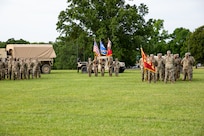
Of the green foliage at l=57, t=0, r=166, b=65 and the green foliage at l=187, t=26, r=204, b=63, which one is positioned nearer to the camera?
the green foliage at l=57, t=0, r=166, b=65

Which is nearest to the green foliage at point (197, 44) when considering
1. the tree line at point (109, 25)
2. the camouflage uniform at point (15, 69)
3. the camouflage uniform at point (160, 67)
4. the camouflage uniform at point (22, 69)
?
the tree line at point (109, 25)

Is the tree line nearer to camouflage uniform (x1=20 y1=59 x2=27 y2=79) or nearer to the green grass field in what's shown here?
camouflage uniform (x1=20 y1=59 x2=27 y2=79)

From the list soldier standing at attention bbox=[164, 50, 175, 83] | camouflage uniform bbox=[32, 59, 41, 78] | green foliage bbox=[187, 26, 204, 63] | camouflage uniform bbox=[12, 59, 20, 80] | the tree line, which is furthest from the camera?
green foliage bbox=[187, 26, 204, 63]

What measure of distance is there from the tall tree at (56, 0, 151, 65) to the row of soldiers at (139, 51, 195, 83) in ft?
84.6

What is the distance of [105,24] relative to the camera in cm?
5784

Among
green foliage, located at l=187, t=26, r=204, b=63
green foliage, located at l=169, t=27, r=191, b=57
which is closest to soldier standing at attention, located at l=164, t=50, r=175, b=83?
green foliage, located at l=187, t=26, r=204, b=63

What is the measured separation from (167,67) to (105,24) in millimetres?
31164

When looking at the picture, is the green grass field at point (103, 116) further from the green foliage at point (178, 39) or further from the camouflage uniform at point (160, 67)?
the green foliage at point (178, 39)

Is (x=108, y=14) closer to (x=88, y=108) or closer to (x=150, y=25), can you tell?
(x=150, y=25)

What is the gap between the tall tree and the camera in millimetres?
56656

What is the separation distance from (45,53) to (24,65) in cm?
1423

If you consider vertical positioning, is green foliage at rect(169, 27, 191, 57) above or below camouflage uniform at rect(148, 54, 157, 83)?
above

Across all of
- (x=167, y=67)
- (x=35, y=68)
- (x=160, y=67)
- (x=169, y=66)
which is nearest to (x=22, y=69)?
(x=35, y=68)

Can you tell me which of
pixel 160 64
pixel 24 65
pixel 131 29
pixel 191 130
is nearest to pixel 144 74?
pixel 160 64
